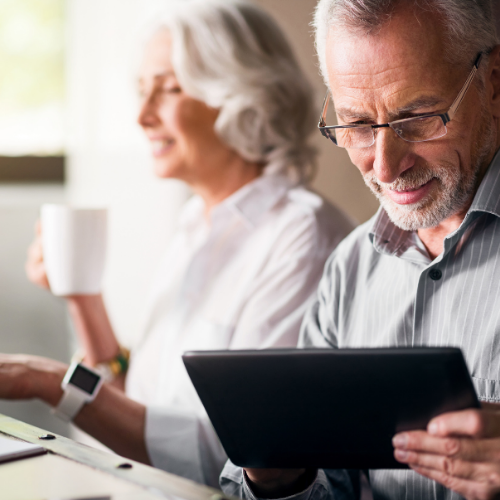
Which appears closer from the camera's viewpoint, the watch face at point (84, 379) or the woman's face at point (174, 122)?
the watch face at point (84, 379)

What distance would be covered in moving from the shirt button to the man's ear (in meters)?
0.25

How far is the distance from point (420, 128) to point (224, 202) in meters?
0.77

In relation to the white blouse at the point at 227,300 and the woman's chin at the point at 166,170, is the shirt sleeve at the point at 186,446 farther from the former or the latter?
the woman's chin at the point at 166,170

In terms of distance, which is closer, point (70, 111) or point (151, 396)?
point (151, 396)

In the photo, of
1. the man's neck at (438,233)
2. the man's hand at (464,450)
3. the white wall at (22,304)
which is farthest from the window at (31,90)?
the man's hand at (464,450)

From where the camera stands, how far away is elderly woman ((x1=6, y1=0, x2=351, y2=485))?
56.2 inches

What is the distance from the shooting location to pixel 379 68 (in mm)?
926

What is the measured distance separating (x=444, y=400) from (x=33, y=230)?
1.90 metres

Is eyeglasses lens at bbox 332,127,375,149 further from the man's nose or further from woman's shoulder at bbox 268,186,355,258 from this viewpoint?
woman's shoulder at bbox 268,186,355,258

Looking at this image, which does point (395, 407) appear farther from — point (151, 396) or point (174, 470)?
point (151, 396)

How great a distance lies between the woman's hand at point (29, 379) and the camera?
1.26m

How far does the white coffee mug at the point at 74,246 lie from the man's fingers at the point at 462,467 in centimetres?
96

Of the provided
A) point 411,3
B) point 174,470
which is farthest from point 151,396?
point 411,3

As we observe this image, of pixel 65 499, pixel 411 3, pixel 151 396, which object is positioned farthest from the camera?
pixel 151 396
